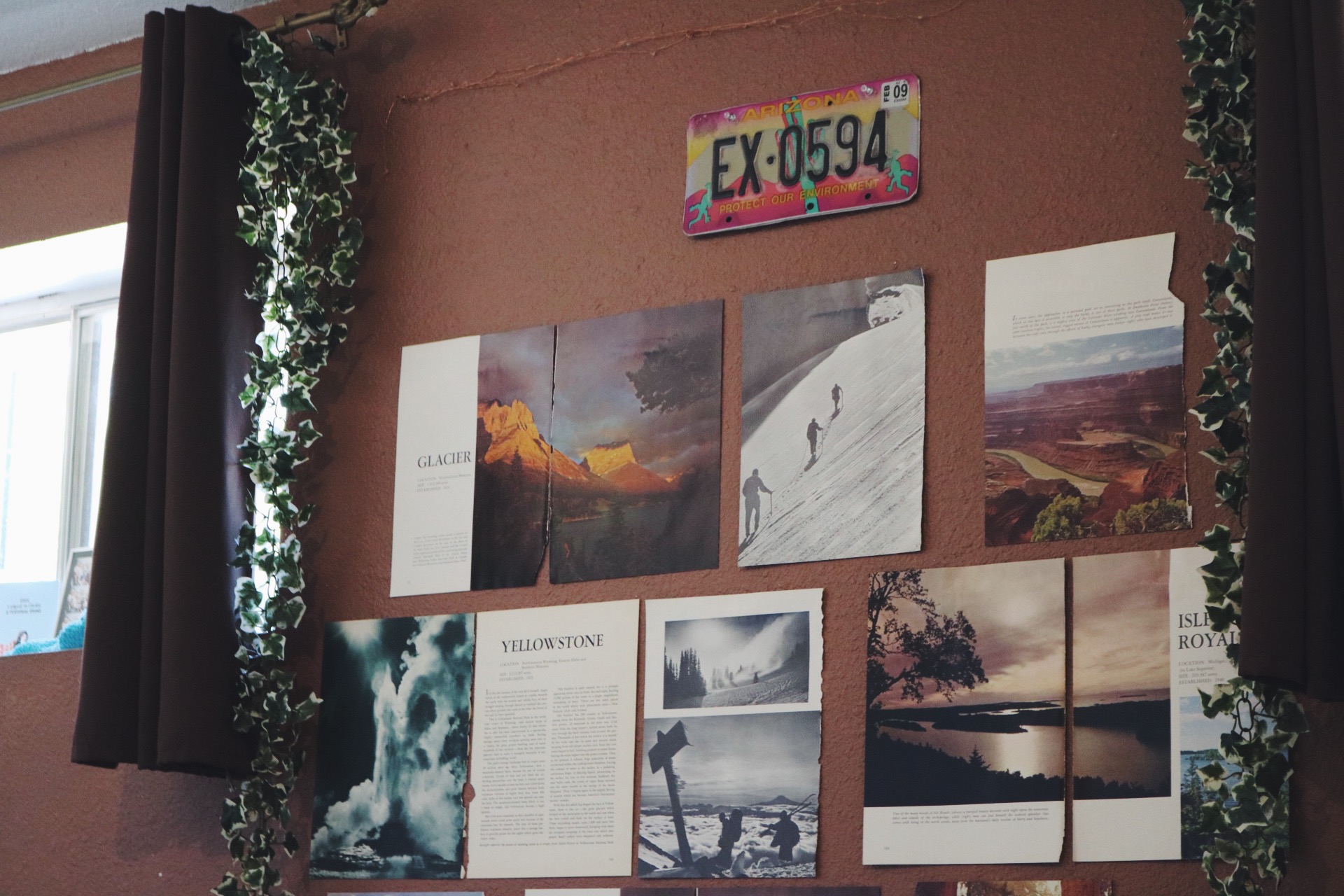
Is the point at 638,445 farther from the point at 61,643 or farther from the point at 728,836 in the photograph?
the point at 61,643

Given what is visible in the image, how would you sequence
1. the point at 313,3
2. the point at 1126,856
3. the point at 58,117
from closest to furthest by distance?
the point at 1126,856, the point at 313,3, the point at 58,117

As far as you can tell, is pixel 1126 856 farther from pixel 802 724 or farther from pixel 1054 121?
pixel 1054 121

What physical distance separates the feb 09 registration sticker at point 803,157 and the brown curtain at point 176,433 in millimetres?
909

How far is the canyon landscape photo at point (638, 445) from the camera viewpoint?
2.67 m

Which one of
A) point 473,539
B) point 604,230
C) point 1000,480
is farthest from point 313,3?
point 1000,480

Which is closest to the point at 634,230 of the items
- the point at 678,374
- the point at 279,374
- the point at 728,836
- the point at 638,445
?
the point at 678,374

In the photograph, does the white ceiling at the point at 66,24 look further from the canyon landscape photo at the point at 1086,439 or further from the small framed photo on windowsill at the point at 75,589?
the canyon landscape photo at the point at 1086,439

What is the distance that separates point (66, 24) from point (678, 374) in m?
1.69

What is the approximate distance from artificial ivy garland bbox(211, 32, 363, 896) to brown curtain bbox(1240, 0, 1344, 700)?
1.62 m

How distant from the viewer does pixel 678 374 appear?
274 cm

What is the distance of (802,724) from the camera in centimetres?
249

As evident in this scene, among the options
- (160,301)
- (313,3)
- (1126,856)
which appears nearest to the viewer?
(1126,856)

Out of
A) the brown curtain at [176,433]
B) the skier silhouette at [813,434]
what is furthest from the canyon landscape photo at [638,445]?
the brown curtain at [176,433]

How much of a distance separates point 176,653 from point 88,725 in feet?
0.71
